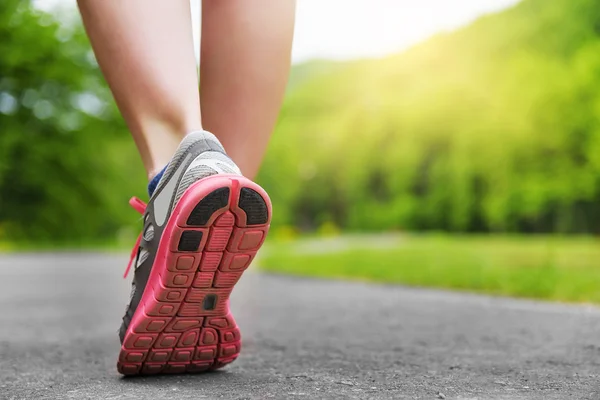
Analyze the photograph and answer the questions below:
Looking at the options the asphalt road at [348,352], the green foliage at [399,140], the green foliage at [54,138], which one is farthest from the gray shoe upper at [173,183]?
the green foliage at [54,138]

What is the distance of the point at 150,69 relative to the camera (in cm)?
142

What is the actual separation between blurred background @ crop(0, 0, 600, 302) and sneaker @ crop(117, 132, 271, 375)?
263 cm

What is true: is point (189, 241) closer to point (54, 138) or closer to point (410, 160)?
point (54, 138)

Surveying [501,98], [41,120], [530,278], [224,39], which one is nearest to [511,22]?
[501,98]

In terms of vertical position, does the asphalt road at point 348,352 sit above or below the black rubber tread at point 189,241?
below

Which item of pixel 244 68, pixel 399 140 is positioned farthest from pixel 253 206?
pixel 399 140

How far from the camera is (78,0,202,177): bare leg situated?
1413 millimetres

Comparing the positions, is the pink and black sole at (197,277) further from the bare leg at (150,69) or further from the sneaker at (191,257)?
the bare leg at (150,69)

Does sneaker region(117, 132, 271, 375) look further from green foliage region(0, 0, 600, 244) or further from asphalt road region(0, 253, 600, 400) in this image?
green foliage region(0, 0, 600, 244)

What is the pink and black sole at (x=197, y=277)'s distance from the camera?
4.03 feet

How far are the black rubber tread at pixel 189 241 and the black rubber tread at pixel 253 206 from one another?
86mm

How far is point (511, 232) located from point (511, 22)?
1639 cm

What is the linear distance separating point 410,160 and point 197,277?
34.9 m

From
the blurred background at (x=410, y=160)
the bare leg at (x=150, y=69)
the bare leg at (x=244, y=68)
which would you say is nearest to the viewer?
the bare leg at (x=150, y=69)
